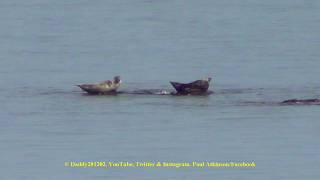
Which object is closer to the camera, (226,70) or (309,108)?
(309,108)

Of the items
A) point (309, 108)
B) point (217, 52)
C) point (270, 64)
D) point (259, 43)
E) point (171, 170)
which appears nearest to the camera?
point (171, 170)

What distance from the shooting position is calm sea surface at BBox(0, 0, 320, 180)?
25.0 metres

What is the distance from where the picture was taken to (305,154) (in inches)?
990

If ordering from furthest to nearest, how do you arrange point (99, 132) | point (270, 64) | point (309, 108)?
point (270, 64), point (309, 108), point (99, 132)

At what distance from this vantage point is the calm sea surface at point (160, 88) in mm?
24969

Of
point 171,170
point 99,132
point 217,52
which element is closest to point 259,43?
point 217,52

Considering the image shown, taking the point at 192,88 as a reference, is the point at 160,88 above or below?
below

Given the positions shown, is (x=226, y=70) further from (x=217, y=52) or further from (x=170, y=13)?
(x=170, y=13)

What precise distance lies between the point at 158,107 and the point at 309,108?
2.64 meters

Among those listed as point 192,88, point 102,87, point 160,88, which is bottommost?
point 160,88

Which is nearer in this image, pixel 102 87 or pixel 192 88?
pixel 192 88

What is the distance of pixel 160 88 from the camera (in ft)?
109

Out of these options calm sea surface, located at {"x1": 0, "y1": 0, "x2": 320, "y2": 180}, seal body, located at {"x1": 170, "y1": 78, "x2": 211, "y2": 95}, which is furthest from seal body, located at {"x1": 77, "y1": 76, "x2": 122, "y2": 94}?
seal body, located at {"x1": 170, "y1": 78, "x2": 211, "y2": 95}

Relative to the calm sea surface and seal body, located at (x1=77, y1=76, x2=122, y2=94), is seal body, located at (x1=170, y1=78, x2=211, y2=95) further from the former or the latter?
seal body, located at (x1=77, y1=76, x2=122, y2=94)
